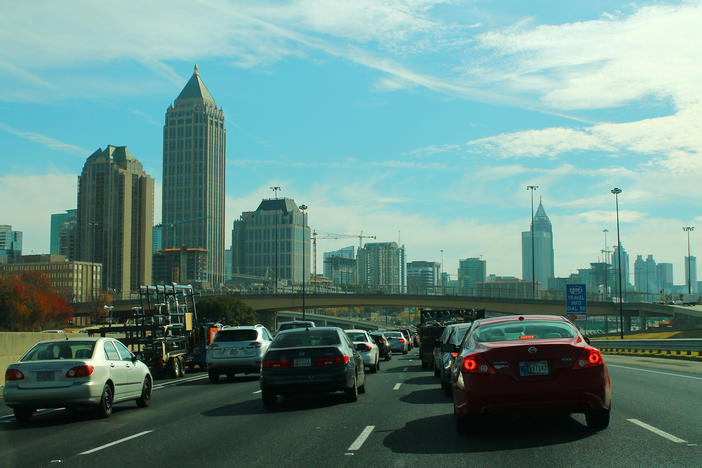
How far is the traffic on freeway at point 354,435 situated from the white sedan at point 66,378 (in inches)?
14.9

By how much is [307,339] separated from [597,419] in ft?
23.6

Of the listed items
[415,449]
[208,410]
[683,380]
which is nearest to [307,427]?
[415,449]

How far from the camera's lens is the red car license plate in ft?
32.0

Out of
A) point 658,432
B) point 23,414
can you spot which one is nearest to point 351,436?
point 658,432

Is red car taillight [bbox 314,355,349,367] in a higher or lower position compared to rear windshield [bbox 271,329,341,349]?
lower

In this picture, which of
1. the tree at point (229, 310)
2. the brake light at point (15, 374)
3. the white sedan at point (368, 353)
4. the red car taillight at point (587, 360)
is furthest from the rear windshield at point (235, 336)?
the tree at point (229, 310)

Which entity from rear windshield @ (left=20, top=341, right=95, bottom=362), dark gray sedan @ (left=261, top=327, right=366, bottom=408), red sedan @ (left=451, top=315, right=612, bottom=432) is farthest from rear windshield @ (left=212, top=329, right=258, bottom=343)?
red sedan @ (left=451, top=315, right=612, bottom=432)

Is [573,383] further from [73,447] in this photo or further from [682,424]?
[73,447]

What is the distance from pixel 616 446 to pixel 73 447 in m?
7.24

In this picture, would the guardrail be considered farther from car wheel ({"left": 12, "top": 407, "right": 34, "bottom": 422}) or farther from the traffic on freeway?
car wheel ({"left": 12, "top": 407, "right": 34, "bottom": 422})

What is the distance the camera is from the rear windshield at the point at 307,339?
627 inches

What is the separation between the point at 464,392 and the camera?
10055 mm

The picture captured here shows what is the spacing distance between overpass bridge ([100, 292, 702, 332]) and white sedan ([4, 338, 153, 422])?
6413 cm

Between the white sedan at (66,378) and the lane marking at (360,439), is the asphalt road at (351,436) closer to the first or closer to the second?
the lane marking at (360,439)
